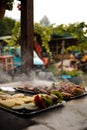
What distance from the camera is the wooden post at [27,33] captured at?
3652 mm

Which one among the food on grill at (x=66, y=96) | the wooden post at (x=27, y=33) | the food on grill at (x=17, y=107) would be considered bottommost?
the food on grill at (x=66, y=96)

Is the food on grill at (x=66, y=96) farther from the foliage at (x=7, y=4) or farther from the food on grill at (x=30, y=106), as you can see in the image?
the foliage at (x=7, y=4)

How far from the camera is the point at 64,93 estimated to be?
225cm

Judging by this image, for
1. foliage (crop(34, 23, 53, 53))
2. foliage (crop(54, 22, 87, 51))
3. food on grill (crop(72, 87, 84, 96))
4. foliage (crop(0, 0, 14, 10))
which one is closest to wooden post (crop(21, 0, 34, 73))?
foliage (crop(54, 22, 87, 51))

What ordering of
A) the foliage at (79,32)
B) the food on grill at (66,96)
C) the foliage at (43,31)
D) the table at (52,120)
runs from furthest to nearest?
the foliage at (43,31) → the foliage at (79,32) → the food on grill at (66,96) → the table at (52,120)

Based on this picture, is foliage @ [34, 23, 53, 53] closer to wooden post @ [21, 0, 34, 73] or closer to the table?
wooden post @ [21, 0, 34, 73]

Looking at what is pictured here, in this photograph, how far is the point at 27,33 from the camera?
365 cm

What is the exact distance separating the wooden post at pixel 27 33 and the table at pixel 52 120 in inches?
72.4

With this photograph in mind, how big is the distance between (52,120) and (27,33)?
219 centimetres

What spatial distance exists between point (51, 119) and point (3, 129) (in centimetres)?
36

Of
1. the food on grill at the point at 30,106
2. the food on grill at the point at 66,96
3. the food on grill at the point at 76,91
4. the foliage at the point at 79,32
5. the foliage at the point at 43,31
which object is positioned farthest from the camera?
the foliage at the point at 43,31

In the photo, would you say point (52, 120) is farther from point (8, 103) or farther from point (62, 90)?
point (62, 90)

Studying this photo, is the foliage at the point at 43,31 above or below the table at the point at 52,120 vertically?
above

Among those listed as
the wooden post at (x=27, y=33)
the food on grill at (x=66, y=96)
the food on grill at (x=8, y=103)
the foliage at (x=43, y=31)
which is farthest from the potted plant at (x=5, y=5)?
the foliage at (x=43, y=31)
